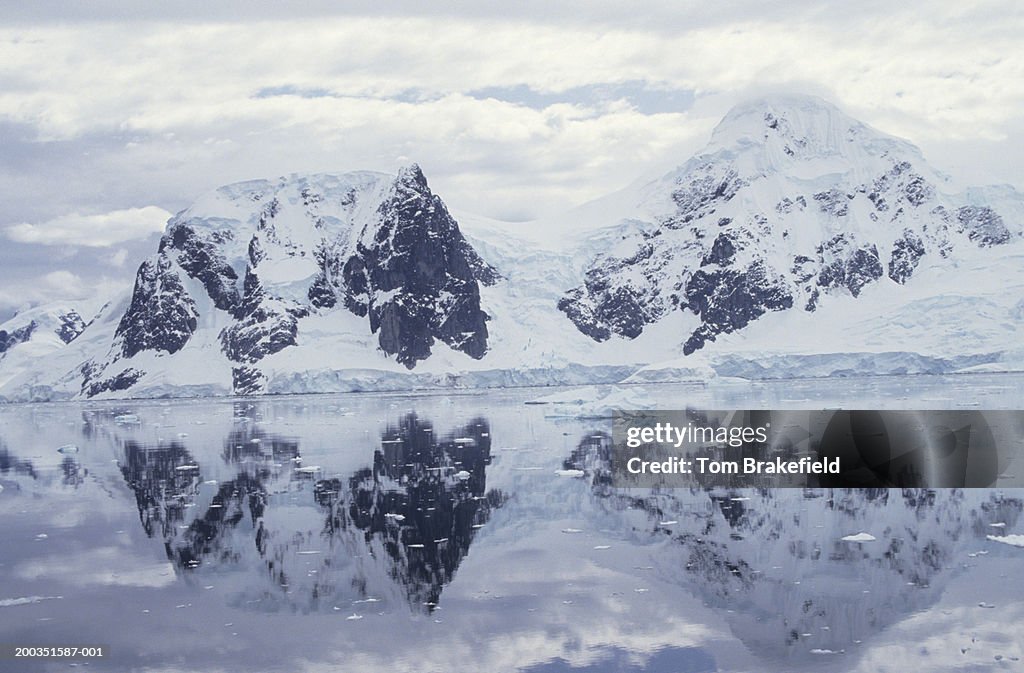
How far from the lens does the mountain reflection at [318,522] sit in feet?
60.7

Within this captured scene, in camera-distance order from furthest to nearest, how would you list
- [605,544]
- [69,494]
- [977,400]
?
[977,400]
[69,494]
[605,544]

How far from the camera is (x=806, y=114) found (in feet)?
621

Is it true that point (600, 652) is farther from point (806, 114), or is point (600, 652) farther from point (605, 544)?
point (806, 114)

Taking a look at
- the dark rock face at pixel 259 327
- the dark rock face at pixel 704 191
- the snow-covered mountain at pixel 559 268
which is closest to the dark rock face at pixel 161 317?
the snow-covered mountain at pixel 559 268

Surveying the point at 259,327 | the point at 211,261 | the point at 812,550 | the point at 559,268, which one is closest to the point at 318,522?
the point at 812,550

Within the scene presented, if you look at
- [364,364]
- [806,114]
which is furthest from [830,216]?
[364,364]

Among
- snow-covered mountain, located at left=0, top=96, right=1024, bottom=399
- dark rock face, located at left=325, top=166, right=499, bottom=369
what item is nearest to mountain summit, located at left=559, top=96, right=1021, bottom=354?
snow-covered mountain, located at left=0, top=96, right=1024, bottom=399

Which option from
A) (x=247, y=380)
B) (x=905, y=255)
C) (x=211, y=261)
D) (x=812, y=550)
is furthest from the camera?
(x=211, y=261)

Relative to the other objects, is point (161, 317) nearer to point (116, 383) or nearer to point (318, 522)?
point (116, 383)

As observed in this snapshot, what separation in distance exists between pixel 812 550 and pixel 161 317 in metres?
169

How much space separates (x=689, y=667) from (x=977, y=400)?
1822 inches

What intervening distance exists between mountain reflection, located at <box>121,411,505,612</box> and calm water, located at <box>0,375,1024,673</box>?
79mm

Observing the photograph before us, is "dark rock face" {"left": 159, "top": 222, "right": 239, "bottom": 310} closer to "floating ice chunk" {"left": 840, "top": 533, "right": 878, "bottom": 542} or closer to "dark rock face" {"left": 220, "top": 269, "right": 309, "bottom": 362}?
"dark rock face" {"left": 220, "top": 269, "right": 309, "bottom": 362}

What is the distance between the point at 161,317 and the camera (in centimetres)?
17788
